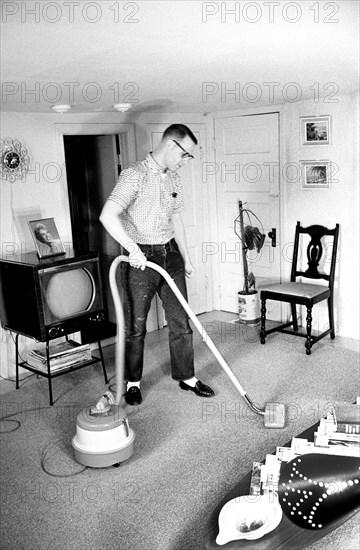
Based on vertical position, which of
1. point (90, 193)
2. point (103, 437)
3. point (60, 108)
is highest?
point (60, 108)

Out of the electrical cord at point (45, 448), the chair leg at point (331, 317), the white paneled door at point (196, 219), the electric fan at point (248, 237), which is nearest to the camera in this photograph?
the electrical cord at point (45, 448)

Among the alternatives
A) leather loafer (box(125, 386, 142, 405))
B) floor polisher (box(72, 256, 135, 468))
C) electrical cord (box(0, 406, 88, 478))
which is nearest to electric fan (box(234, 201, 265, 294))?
leather loafer (box(125, 386, 142, 405))

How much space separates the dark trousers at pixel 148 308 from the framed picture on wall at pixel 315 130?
5.77ft

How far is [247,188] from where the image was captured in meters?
5.62

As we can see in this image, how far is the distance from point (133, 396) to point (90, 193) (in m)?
2.35

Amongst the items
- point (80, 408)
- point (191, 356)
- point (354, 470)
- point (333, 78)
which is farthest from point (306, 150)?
point (354, 470)

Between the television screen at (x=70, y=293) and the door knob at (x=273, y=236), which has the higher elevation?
the door knob at (x=273, y=236)

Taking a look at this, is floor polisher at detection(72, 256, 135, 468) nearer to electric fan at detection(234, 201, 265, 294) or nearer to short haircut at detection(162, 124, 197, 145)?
short haircut at detection(162, 124, 197, 145)

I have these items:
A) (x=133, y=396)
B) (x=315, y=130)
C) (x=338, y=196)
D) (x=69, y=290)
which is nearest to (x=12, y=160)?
(x=69, y=290)

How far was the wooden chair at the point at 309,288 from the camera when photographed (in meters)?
4.74

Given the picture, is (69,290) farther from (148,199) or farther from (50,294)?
(148,199)

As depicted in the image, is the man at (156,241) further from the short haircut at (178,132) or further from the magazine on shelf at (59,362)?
the magazine on shelf at (59,362)

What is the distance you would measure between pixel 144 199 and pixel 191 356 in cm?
108

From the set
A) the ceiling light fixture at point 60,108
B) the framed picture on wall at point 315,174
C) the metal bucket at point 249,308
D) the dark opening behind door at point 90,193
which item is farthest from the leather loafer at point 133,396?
the framed picture on wall at point 315,174
